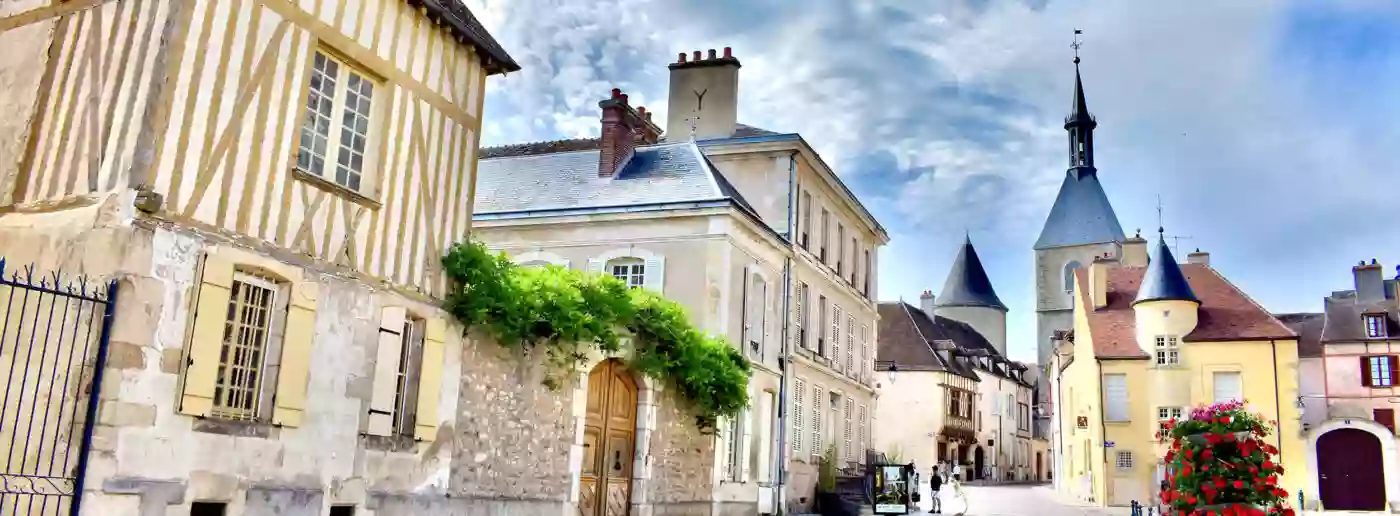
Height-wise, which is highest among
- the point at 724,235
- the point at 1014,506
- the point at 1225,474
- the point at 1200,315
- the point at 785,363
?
the point at 1200,315

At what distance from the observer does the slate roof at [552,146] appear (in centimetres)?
1694

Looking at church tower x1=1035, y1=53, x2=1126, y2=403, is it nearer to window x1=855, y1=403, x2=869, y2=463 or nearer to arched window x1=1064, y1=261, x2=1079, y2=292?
arched window x1=1064, y1=261, x2=1079, y2=292

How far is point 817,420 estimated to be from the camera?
1808 centimetres

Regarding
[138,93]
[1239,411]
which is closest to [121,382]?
[138,93]

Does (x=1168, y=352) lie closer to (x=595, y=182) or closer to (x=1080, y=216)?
(x=595, y=182)

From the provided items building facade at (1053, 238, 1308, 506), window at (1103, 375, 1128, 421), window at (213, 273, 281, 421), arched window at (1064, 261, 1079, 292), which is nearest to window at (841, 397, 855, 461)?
building facade at (1053, 238, 1308, 506)

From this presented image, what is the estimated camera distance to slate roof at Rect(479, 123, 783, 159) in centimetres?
1694

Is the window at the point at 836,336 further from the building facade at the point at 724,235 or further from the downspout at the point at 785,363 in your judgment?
the downspout at the point at 785,363

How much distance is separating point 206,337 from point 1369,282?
29746 mm

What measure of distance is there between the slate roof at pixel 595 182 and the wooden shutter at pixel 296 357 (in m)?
7.74

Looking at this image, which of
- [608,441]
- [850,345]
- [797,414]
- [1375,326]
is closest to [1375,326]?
[1375,326]

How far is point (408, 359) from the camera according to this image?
26.9 ft

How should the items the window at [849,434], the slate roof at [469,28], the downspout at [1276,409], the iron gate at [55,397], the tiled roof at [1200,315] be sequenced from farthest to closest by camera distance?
the tiled roof at [1200,315] → the downspout at [1276,409] → the window at [849,434] → the slate roof at [469,28] → the iron gate at [55,397]

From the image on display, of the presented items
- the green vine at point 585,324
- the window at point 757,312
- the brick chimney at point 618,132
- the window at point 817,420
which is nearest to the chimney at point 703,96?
the brick chimney at point 618,132
